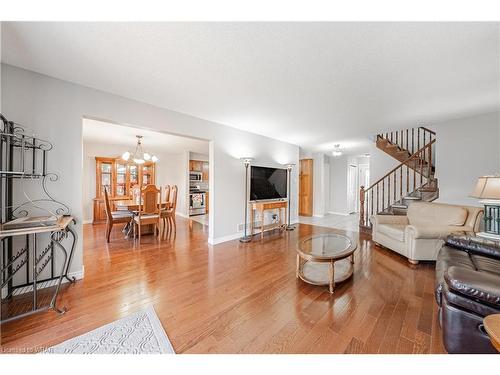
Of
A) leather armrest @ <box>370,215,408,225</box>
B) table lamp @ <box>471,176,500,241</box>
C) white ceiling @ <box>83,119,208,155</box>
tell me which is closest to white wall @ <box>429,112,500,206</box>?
leather armrest @ <box>370,215,408,225</box>

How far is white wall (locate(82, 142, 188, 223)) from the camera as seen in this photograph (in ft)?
17.9

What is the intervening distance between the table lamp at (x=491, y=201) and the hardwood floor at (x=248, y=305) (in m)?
0.78

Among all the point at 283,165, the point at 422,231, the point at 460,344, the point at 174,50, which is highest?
the point at 174,50

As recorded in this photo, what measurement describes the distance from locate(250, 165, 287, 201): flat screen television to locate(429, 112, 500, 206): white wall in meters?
3.20

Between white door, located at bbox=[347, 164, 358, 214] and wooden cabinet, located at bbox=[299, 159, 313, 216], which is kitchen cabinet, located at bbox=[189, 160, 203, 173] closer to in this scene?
wooden cabinet, located at bbox=[299, 159, 313, 216]

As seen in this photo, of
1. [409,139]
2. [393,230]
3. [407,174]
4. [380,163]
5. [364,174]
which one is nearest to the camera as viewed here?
[393,230]

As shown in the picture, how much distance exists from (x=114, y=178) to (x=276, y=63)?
5.96m

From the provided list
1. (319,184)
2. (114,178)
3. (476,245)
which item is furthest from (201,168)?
(476,245)

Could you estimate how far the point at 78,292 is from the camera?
205 cm

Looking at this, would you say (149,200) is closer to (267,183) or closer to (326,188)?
(267,183)

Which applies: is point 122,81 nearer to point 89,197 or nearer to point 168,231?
point 168,231

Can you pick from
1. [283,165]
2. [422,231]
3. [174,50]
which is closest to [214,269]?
[174,50]

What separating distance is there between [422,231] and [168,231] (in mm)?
4747

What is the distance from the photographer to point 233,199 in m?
4.12
